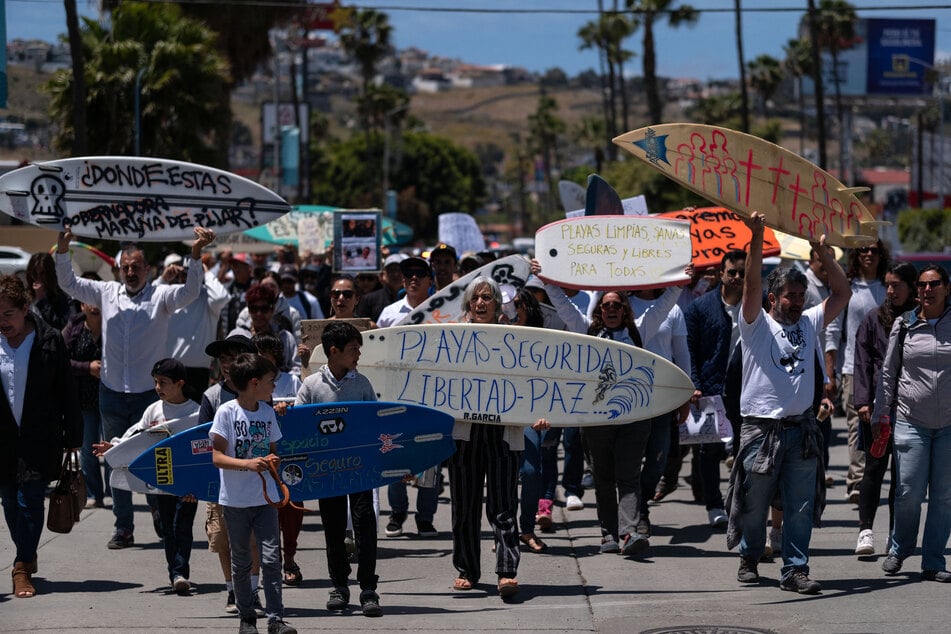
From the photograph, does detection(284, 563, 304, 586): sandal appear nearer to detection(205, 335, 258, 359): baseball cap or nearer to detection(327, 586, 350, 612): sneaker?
detection(327, 586, 350, 612): sneaker

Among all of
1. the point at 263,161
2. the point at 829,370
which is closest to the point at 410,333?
the point at 829,370

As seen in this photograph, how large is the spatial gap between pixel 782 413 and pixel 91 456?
Answer: 5.43 meters

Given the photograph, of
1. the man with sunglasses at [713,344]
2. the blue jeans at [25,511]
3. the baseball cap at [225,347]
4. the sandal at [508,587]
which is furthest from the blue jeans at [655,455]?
the blue jeans at [25,511]

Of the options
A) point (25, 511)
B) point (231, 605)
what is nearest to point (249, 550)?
point (231, 605)

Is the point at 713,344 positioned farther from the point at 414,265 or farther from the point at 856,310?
the point at 414,265

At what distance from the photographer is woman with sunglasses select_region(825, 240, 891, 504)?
10148 mm

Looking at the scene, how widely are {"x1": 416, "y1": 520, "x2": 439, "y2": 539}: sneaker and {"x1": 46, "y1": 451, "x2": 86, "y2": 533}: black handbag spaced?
2603 mm

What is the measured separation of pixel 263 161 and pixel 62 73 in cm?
2293

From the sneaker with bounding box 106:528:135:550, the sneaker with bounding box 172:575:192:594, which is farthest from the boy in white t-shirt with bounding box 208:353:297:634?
the sneaker with bounding box 106:528:135:550

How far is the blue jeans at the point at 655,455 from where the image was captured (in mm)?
8930

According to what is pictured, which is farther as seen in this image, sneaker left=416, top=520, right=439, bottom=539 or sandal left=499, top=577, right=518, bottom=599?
sneaker left=416, top=520, right=439, bottom=539

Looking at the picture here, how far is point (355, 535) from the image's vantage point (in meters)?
7.20

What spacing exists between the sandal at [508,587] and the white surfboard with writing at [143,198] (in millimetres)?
3230

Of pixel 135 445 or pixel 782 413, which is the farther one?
pixel 135 445
